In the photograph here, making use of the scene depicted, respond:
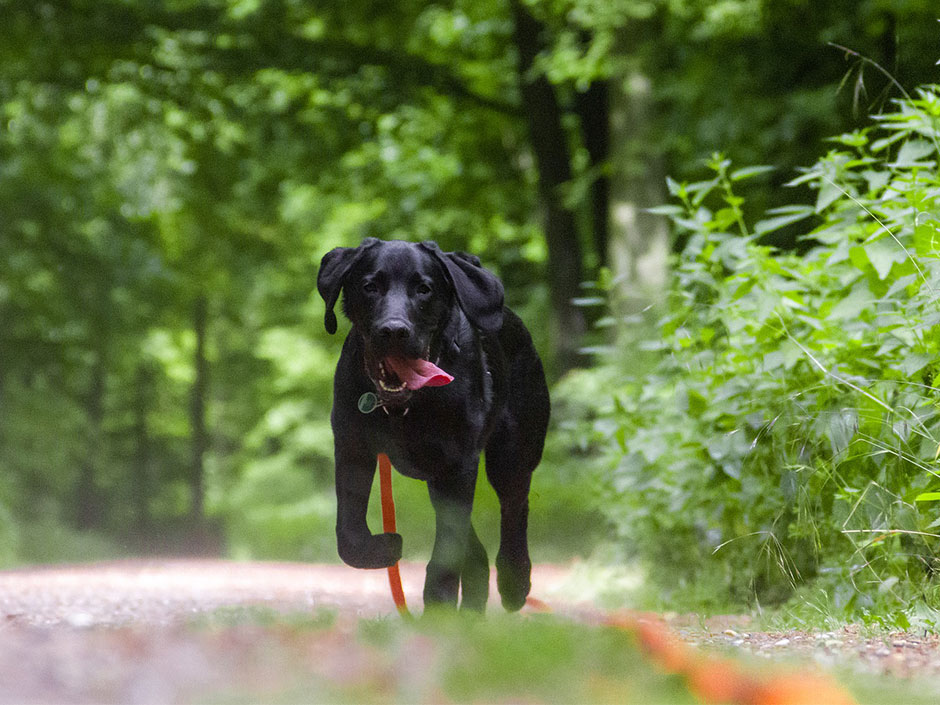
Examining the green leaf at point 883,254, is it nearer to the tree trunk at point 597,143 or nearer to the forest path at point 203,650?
the forest path at point 203,650

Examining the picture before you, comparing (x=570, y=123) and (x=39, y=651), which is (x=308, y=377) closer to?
(x=570, y=123)

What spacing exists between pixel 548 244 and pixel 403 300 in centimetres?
1093

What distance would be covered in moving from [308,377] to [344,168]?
7.91 meters

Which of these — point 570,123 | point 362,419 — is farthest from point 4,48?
point 362,419

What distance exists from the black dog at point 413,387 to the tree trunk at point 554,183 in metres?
9.86

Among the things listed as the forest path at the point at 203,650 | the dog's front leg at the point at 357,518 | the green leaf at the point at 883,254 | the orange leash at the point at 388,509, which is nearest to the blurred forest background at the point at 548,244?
the green leaf at the point at 883,254

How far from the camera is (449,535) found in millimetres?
4023

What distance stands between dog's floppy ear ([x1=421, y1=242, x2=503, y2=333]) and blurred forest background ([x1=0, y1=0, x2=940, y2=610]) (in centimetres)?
143

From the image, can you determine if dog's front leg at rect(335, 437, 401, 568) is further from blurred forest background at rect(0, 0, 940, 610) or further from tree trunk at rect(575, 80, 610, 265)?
tree trunk at rect(575, 80, 610, 265)

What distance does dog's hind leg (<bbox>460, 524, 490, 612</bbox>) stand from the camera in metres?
4.62

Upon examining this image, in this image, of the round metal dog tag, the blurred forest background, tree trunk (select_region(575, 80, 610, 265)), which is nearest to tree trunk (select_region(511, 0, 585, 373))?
the blurred forest background

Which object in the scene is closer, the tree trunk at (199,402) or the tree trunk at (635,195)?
the tree trunk at (635,195)

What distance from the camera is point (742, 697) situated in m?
2.45

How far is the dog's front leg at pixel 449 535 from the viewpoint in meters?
4.00
